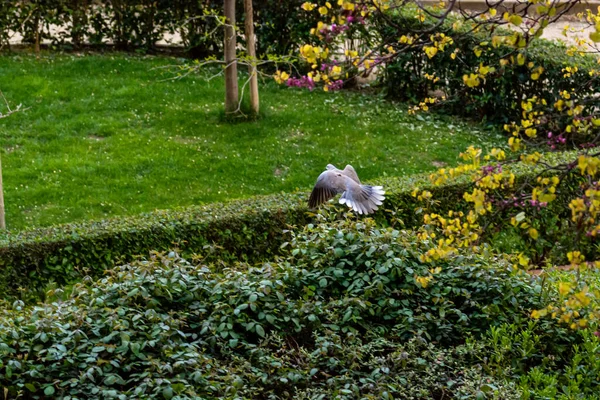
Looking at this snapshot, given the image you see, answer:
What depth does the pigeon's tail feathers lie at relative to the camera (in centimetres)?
643

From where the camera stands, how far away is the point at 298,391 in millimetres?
4383

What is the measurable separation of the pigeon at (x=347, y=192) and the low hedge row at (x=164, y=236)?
257mm

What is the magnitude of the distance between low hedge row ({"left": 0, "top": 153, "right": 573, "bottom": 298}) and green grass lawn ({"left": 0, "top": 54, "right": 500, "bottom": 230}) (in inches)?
49.0

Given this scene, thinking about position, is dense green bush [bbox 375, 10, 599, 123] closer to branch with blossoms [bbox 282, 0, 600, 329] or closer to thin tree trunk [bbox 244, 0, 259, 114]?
branch with blossoms [bbox 282, 0, 600, 329]

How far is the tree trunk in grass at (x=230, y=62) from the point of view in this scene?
10.3 metres

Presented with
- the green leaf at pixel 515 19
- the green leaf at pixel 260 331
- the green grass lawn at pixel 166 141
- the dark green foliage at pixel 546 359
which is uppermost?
the green leaf at pixel 515 19

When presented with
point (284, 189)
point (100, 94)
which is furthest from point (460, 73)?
point (100, 94)

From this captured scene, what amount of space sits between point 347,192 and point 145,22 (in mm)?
8057

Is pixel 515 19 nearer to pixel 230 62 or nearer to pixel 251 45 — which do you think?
pixel 230 62

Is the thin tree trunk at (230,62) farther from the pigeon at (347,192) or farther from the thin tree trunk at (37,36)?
the pigeon at (347,192)

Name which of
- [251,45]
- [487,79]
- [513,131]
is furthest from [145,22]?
[513,131]

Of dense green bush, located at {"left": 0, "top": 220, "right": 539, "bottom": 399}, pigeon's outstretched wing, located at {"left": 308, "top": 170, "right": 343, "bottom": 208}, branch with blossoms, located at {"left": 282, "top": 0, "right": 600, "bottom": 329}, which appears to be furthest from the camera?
pigeon's outstretched wing, located at {"left": 308, "top": 170, "right": 343, "bottom": 208}

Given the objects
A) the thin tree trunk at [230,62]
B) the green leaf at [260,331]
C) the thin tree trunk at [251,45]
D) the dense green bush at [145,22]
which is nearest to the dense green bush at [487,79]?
the dense green bush at [145,22]

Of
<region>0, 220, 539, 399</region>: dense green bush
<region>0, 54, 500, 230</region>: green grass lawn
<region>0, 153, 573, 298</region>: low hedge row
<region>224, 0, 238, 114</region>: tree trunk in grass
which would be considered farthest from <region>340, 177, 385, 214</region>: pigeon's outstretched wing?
<region>224, 0, 238, 114</region>: tree trunk in grass
